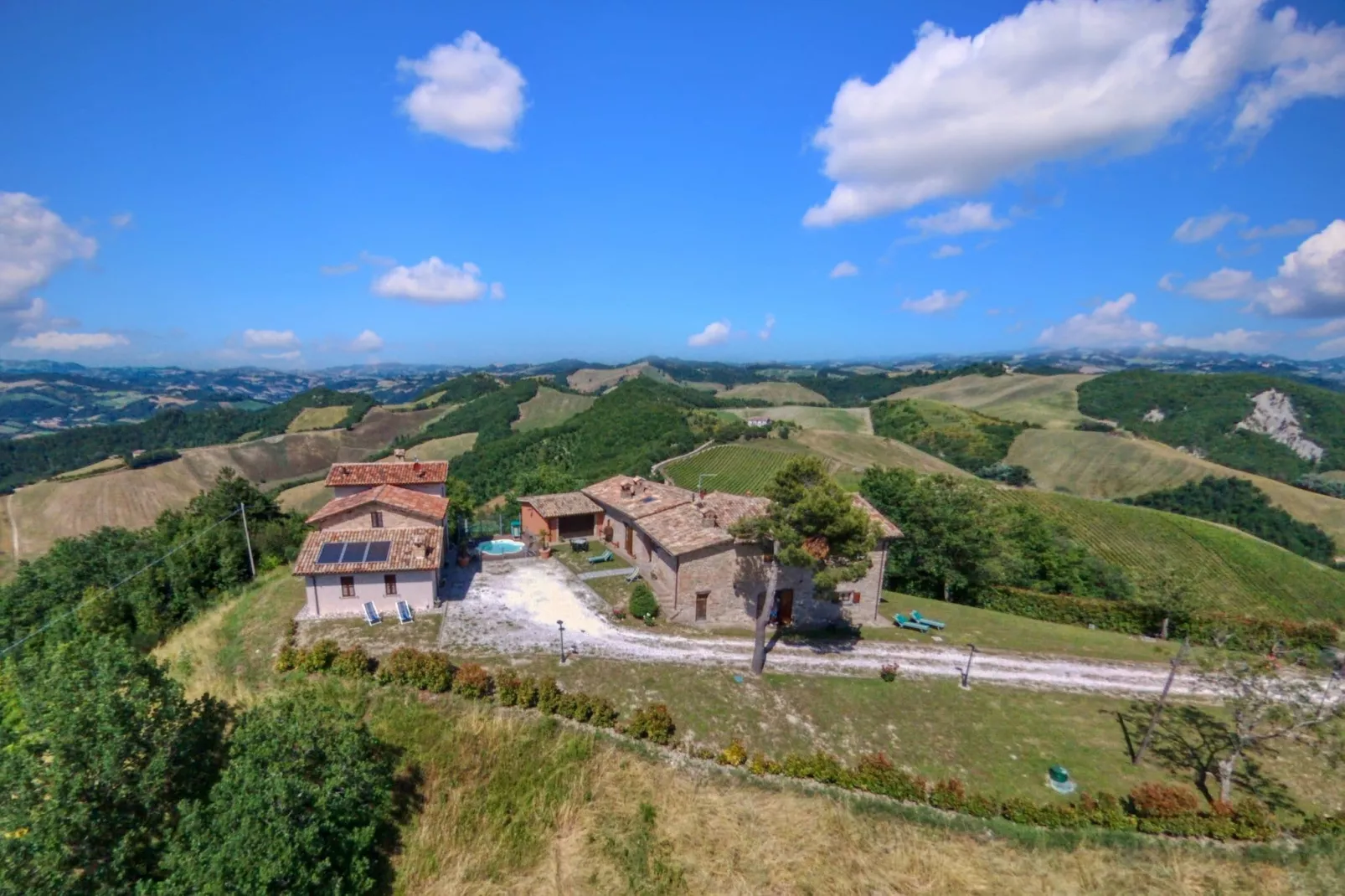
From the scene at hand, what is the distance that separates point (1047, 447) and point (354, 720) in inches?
5721

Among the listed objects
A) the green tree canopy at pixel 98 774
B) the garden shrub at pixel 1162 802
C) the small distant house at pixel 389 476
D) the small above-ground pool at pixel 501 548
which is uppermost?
the small distant house at pixel 389 476

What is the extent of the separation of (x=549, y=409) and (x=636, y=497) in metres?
125

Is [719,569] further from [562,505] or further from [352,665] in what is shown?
[352,665]

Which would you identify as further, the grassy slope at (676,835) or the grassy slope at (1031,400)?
the grassy slope at (1031,400)

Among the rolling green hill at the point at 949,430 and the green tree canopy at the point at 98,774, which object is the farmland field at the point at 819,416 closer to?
the rolling green hill at the point at 949,430

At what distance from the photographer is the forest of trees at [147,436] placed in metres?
137

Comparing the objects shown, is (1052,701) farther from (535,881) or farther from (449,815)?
(449,815)

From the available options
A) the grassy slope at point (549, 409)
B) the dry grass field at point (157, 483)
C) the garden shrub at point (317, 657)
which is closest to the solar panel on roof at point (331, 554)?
the garden shrub at point (317, 657)

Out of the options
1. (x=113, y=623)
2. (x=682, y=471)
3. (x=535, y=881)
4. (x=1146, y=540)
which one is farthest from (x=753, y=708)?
(x=1146, y=540)

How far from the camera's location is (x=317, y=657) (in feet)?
70.5

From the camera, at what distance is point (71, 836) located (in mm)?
12852

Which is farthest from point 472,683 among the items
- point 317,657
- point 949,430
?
point 949,430

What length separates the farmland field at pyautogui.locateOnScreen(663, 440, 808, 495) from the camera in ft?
242

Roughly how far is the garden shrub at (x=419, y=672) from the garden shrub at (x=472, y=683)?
0.56 metres
